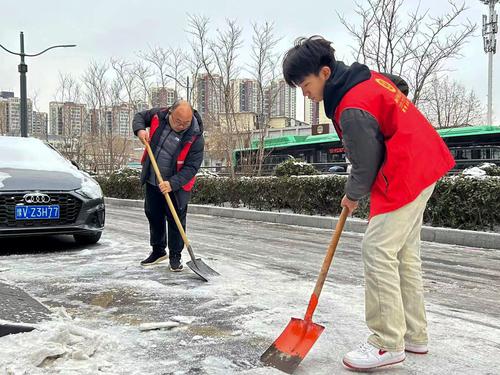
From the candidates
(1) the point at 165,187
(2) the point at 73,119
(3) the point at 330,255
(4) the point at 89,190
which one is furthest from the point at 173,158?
(2) the point at 73,119

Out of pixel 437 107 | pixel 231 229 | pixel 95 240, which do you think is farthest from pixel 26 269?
pixel 437 107

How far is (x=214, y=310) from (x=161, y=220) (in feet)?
5.50

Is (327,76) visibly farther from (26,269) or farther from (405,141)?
(26,269)

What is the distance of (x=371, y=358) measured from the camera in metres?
2.40

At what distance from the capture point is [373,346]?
7.99ft

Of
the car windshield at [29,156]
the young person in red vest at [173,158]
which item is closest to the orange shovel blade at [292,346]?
the young person in red vest at [173,158]

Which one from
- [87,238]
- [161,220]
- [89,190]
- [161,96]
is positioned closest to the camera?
[161,220]

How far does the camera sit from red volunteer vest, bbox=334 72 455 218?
7.59 feet

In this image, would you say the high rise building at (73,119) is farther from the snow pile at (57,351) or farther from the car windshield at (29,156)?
the snow pile at (57,351)

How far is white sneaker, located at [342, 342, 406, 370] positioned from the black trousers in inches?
98.1

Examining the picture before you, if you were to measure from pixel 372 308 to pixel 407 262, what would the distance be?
0.33 metres

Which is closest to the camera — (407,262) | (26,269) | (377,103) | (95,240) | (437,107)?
(377,103)

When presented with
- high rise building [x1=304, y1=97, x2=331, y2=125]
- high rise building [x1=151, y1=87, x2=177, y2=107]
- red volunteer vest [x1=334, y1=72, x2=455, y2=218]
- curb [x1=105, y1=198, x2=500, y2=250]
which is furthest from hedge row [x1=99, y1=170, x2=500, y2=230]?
high rise building [x1=151, y1=87, x2=177, y2=107]

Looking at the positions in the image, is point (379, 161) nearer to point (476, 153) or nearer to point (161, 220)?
point (161, 220)
